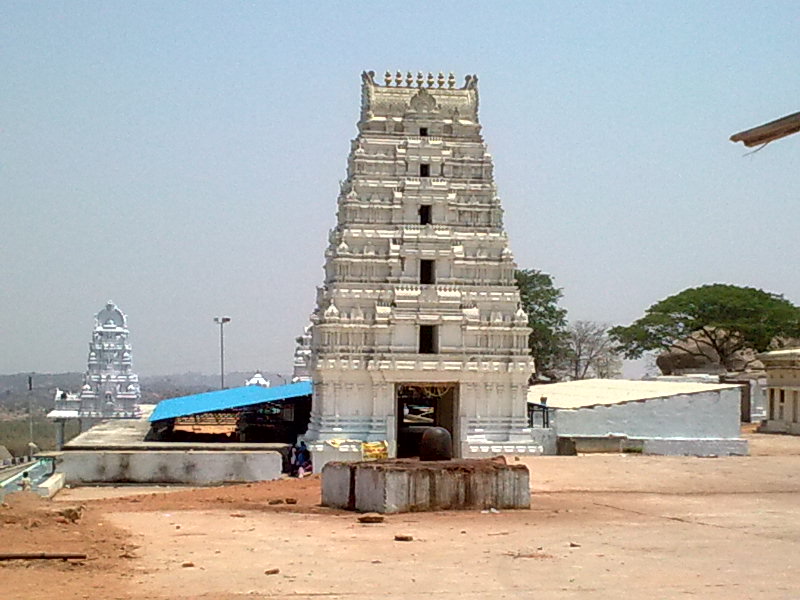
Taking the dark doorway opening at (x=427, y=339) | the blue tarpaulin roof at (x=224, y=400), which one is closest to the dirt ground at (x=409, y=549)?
the dark doorway opening at (x=427, y=339)

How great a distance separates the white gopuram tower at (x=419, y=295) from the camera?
36344 mm

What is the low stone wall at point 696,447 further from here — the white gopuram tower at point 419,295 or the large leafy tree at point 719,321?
the large leafy tree at point 719,321

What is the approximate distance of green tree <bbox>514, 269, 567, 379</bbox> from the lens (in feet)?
217

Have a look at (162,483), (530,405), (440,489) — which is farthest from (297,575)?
(530,405)

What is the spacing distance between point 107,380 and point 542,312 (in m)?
36.0

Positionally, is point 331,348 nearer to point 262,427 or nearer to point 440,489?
point 262,427

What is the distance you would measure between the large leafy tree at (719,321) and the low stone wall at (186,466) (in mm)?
40836

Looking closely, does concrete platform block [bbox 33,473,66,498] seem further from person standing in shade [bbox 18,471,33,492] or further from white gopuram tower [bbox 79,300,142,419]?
white gopuram tower [bbox 79,300,142,419]

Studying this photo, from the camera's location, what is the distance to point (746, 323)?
6644 centimetres

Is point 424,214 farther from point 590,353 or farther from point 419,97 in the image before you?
point 590,353

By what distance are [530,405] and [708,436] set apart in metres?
6.06

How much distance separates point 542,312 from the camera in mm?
66750

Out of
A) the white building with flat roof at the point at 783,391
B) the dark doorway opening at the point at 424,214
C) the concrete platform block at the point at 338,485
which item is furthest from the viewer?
the white building with flat roof at the point at 783,391

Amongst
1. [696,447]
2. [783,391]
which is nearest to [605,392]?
[696,447]
